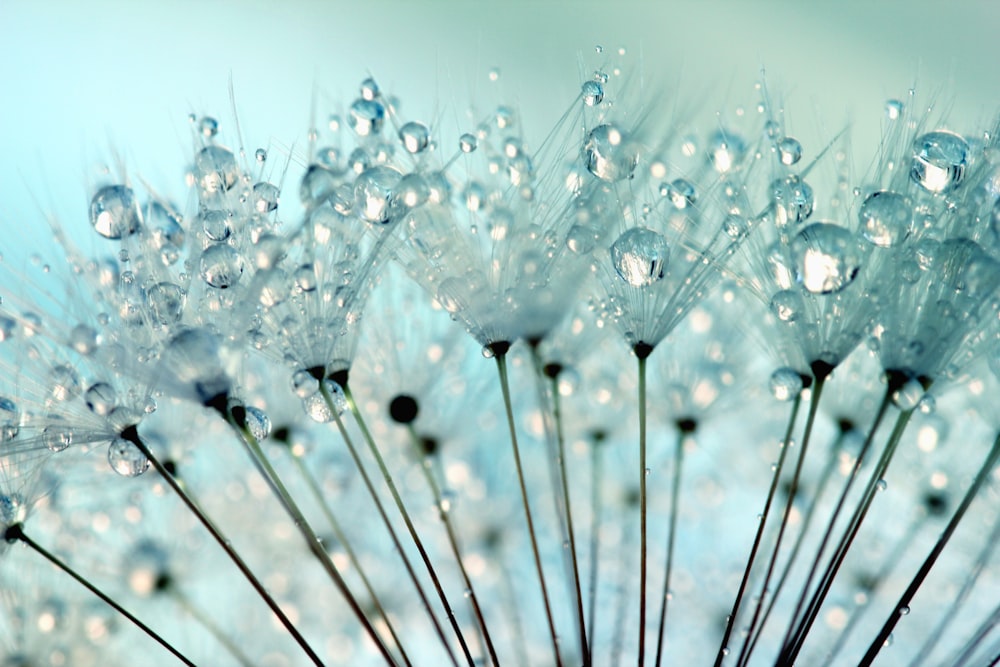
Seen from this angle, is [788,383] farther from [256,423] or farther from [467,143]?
[256,423]

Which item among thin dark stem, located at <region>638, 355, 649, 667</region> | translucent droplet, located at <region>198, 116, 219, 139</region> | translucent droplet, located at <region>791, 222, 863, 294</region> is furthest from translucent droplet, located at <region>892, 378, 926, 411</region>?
translucent droplet, located at <region>198, 116, 219, 139</region>

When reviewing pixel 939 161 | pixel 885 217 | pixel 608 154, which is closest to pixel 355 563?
pixel 608 154

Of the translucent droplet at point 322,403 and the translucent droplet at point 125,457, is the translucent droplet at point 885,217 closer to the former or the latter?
the translucent droplet at point 322,403

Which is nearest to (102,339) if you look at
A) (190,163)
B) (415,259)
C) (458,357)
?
(190,163)

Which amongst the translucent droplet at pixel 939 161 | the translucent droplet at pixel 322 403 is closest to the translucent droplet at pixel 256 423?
the translucent droplet at pixel 322 403

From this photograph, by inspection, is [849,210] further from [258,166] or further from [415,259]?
[258,166]

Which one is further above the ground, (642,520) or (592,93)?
(592,93)
